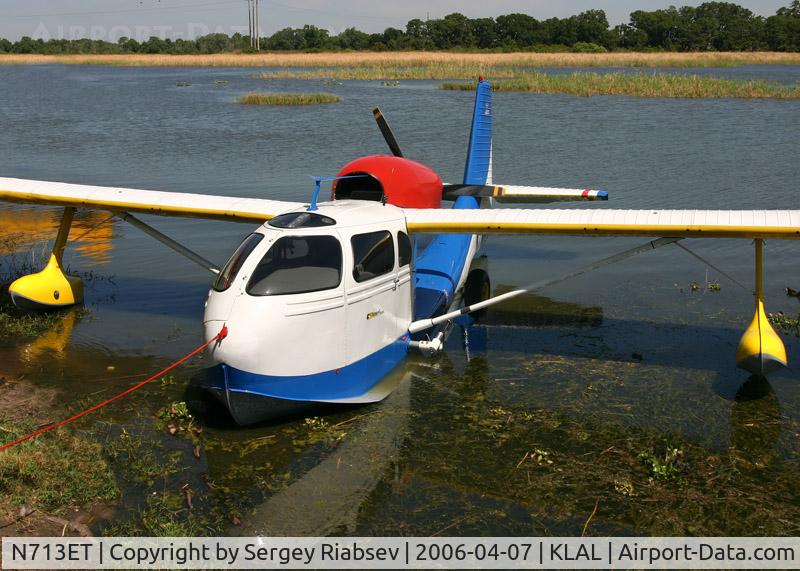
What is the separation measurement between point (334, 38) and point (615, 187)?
4883 inches

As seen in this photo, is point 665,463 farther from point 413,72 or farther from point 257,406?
point 413,72

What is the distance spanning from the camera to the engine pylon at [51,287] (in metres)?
11.9

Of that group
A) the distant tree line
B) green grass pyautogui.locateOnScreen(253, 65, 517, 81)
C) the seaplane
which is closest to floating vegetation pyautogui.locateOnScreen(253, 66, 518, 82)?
green grass pyautogui.locateOnScreen(253, 65, 517, 81)

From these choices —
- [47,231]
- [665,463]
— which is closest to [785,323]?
[665,463]

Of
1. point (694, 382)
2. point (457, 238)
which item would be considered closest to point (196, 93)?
point (457, 238)

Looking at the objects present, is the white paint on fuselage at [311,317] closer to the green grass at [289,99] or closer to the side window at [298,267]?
the side window at [298,267]

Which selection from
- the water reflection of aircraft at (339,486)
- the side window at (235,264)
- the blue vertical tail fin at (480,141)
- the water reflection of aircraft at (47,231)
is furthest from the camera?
the water reflection of aircraft at (47,231)

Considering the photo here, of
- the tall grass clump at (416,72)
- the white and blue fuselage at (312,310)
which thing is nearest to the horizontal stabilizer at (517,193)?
the white and blue fuselage at (312,310)

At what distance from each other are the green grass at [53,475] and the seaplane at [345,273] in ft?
4.21

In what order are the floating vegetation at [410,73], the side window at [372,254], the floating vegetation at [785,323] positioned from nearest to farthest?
the side window at [372,254]
the floating vegetation at [785,323]
the floating vegetation at [410,73]

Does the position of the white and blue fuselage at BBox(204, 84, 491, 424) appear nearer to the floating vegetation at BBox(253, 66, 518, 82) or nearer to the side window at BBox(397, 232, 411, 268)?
the side window at BBox(397, 232, 411, 268)

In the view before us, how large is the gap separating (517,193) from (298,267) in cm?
604

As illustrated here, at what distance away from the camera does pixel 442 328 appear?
11.0m

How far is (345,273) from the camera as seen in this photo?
820cm
